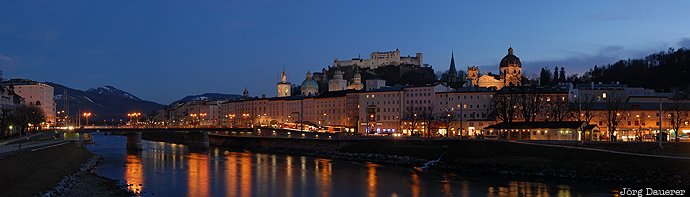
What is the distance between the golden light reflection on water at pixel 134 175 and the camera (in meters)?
42.6

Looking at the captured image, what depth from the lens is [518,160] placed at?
53188mm

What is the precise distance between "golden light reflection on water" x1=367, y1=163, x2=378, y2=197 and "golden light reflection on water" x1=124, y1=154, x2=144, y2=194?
13243 mm

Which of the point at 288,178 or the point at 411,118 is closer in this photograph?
the point at 288,178

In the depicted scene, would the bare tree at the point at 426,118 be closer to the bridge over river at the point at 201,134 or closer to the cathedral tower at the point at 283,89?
the bridge over river at the point at 201,134

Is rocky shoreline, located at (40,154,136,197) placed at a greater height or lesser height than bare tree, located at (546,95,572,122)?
lesser

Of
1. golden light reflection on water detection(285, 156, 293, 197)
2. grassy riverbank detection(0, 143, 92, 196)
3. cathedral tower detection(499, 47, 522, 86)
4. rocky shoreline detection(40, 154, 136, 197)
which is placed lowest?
golden light reflection on water detection(285, 156, 293, 197)

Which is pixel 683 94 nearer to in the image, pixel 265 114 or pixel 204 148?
pixel 204 148

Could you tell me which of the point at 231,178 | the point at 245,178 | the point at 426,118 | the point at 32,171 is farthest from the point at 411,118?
the point at 32,171

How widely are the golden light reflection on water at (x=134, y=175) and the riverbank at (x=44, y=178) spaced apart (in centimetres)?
108

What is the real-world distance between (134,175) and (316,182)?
14070 mm

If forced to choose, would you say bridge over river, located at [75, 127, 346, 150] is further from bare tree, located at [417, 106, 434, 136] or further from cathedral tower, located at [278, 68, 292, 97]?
cathedral tower, located at [278, 68, 292, 97]

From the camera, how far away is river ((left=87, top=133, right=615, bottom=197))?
40.4 metres

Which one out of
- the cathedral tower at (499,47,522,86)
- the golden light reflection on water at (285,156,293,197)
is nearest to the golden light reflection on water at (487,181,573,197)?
the golden light reflection on water at (285,156,293,197)

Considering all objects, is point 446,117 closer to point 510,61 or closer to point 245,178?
point 510,61
